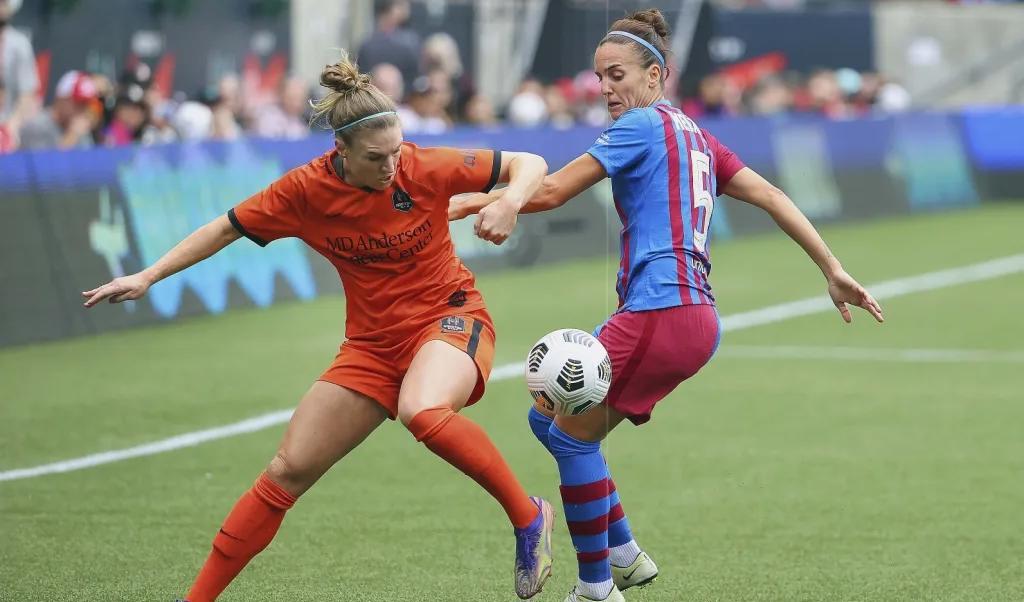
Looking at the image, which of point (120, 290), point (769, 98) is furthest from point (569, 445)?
point (769, 98)

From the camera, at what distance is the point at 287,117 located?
1700cm

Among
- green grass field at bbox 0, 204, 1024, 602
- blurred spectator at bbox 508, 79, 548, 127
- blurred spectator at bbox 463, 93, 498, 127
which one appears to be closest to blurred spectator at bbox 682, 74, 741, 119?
blurred spectator at bbox 508, 79, 548, 127

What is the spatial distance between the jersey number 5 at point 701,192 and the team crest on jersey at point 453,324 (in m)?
0.92

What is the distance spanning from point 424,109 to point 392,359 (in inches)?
426

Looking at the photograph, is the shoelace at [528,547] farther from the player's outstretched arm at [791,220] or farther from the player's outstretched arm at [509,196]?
the player's outstretched arm at [791,220]

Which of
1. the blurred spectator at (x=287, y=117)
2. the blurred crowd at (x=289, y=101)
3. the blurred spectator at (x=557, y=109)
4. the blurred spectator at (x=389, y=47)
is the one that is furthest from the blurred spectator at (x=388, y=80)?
the blurred spectator at (x=557, y=109)

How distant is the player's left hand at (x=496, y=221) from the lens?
5.67 m

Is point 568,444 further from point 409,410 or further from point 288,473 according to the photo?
point 288,473

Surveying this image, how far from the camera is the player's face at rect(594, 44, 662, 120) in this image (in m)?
6.16

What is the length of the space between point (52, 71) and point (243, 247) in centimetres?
566

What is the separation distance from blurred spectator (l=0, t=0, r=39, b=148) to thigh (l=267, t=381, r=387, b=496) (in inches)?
328

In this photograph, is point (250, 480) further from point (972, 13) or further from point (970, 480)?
point (972, 13)

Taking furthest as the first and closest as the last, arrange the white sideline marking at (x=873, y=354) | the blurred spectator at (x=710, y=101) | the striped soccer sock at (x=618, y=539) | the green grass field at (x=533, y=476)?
the blurred spectator at (x=710, y=101) → the white sideline marking at (x=873, y=354) → the green grass field at (x=533, y=476) → the striped soccer sock at (x=618, y=539)

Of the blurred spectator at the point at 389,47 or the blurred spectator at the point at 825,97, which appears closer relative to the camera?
the blurred spectator at the point at 389,47
